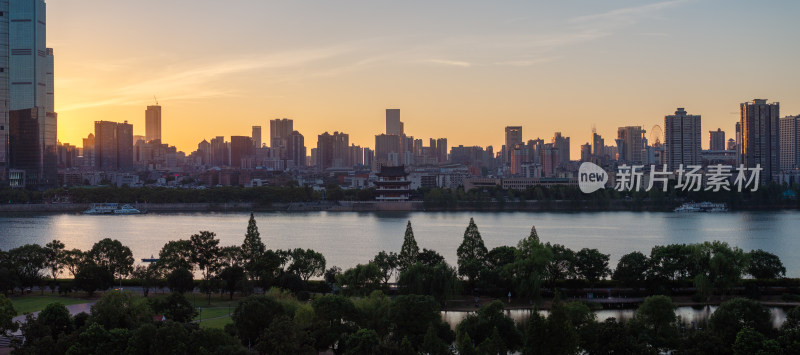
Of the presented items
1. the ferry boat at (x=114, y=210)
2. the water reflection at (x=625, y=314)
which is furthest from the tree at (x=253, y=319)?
the ferry boat at (x=114, y=210)

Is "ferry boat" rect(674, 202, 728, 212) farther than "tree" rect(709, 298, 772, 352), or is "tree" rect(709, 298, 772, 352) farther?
"ferry boat" rect(674, 202, 728, 212)

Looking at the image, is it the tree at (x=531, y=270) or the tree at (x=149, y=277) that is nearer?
the tree at (x=531, y=270)

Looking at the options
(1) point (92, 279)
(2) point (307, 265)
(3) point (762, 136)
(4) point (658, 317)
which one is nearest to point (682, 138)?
(3) point (762, 136)

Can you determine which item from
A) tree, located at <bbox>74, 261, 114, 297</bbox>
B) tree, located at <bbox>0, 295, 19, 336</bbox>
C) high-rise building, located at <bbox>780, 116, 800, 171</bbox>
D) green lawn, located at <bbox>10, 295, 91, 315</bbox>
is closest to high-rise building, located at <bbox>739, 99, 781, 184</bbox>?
high-rise building, located at <bbox>780, 116, 800, 171</bbox>

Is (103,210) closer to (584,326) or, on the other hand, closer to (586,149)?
(584,326)

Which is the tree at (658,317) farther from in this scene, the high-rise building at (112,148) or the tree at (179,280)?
the high-rise building at (112,148)

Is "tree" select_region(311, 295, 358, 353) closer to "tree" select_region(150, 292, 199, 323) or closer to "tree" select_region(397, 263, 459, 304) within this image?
"tree" select_region(150, 292, 199, 323)

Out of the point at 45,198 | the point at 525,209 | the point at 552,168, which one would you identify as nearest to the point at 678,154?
the point at 552,168
